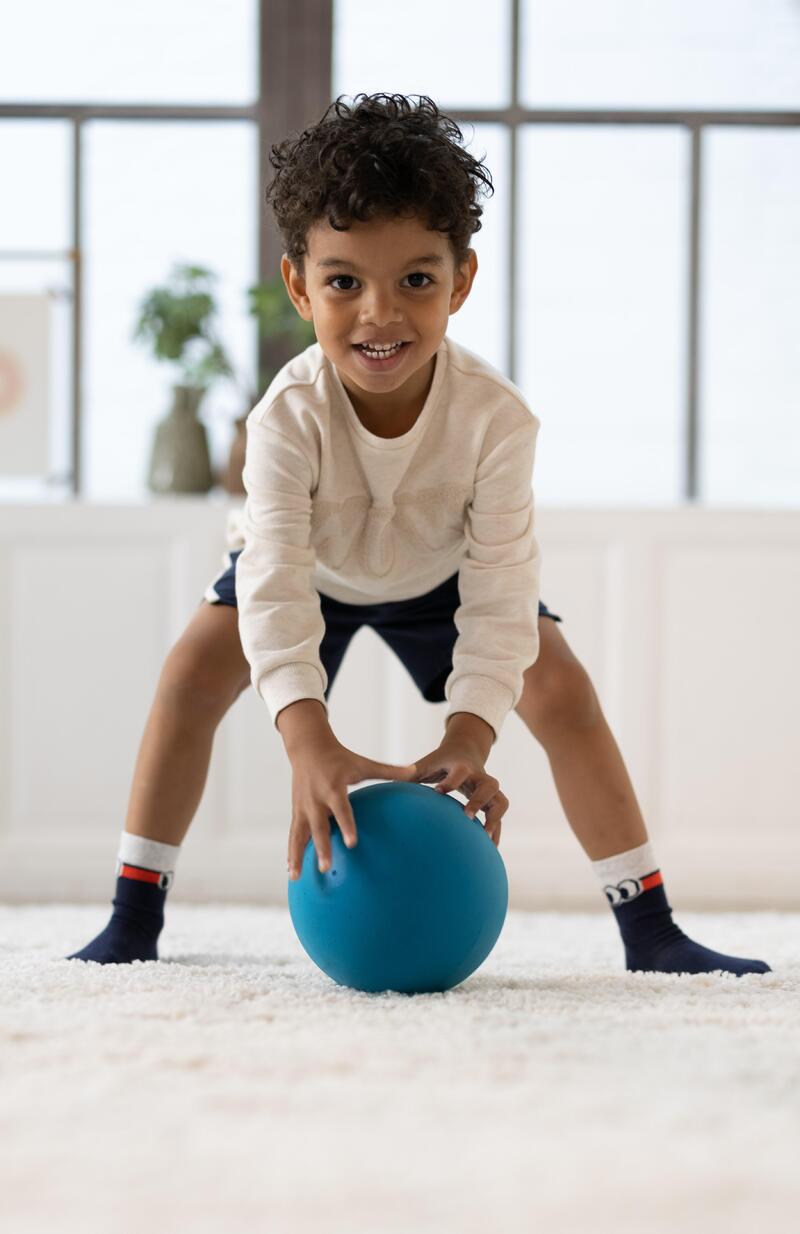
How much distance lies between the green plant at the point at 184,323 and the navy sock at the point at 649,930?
61.1 inches

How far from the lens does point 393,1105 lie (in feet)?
2.94

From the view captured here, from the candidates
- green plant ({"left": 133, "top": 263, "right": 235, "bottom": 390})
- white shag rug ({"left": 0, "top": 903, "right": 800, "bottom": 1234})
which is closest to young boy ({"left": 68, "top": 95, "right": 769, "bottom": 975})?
white shag rug ({"left": 0, "top": 903, "right": 800, "bottom": 1234})

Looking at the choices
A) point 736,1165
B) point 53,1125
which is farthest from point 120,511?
point 736,1165

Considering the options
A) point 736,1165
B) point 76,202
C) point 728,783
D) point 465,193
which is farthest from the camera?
point 76,202

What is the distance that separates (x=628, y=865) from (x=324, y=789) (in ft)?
1.51

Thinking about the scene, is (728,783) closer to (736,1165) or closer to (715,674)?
(715,674)

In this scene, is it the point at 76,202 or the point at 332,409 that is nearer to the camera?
the point at 332,409

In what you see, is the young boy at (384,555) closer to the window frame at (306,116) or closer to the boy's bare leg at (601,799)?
the boy's bare leg at (601,799)

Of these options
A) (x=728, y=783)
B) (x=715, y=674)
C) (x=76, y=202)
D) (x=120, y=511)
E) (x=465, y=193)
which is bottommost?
(x=728, y=783)

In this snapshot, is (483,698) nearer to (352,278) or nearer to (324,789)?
(324,789)

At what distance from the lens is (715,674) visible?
253cm

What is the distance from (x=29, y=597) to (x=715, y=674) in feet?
4.40

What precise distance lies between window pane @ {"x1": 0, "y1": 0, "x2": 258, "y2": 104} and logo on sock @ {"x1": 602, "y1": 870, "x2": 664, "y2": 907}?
2.08 m

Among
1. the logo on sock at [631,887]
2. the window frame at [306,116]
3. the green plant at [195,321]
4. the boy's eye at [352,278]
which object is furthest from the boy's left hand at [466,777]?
the window frame at [306,116]
